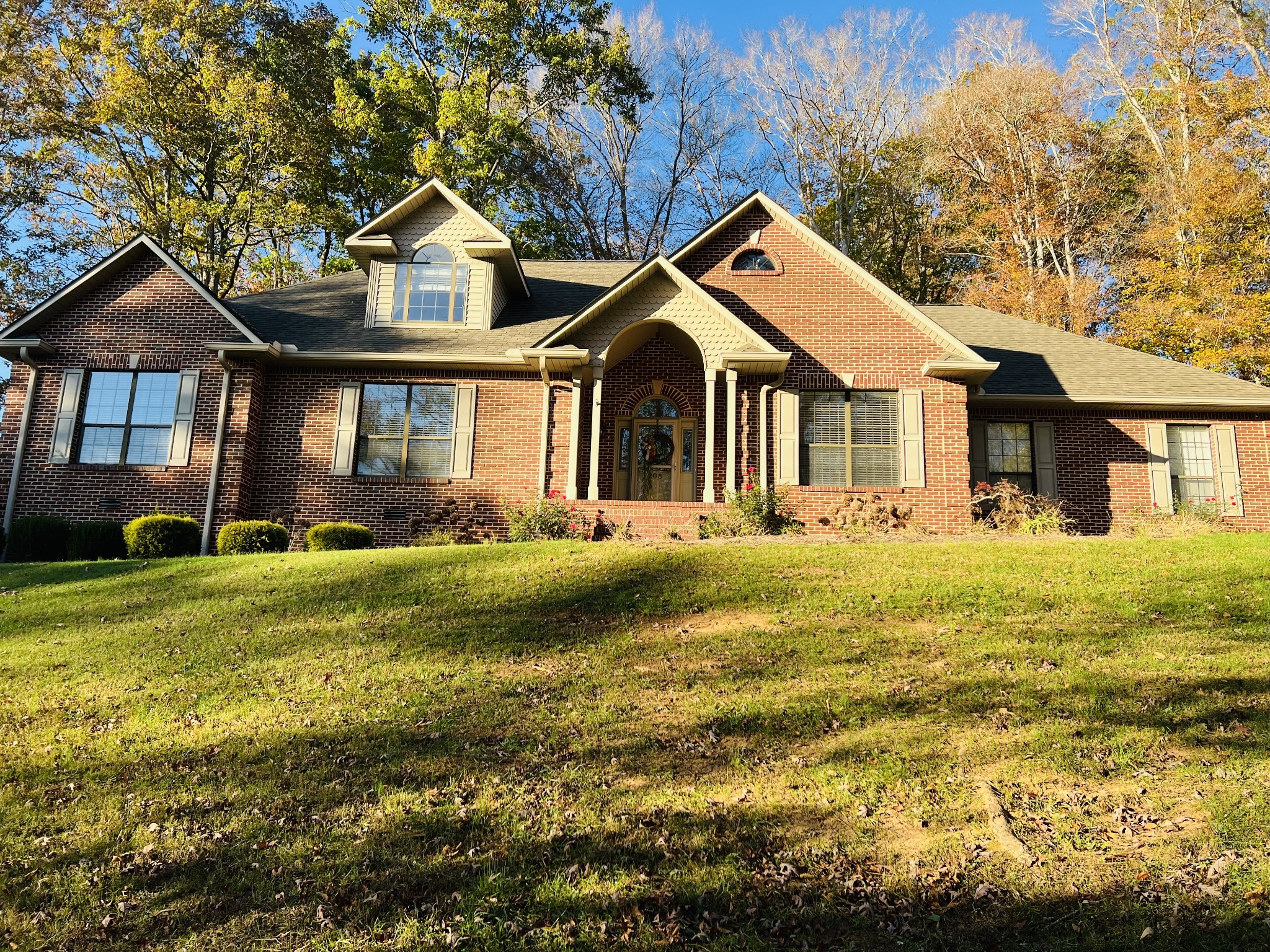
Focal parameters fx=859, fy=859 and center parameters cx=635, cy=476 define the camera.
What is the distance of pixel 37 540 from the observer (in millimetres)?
13531

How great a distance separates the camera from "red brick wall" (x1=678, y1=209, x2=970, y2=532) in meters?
14.6

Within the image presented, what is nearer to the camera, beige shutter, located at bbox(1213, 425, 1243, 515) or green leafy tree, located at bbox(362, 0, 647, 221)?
beige shutter, located at bbox(1213, 425, 1243, 515)

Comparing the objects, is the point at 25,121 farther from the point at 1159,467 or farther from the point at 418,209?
the point at 1159,467

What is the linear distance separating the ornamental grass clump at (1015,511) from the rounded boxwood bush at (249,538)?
443 inches

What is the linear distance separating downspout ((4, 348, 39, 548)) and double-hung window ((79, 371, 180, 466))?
88cm

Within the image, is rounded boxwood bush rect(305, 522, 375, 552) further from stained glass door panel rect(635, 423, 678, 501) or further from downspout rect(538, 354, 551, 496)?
stained glass door panel rect(635, 423, 678, 501)

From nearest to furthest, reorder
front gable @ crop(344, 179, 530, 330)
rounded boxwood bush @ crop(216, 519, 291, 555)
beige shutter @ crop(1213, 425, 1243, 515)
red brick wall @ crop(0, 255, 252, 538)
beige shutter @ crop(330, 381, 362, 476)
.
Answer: rounded boxwood bush @ crop(216, 519, 291, 555) → red brick wall @ crop(0, 255, 252, 538) → beige shutter @ crop(330, 381, 362, 476) → beige shutter @ crop(1213, 425, 1243, 515) → front gable @ crop(344, 179, 530, 330)

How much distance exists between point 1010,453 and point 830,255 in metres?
5.00

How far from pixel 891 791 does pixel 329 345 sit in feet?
43.3

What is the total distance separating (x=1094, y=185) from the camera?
29391mm

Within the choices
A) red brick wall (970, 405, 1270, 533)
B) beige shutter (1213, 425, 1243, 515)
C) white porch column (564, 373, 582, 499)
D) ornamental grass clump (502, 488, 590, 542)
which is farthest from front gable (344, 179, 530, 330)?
beige shutter (1213, 425, 1243, 515)

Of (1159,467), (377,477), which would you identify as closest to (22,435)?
(377,477)

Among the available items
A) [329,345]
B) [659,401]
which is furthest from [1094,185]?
[329,345]

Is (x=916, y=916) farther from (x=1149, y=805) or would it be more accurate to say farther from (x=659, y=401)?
(x=659, y=401)
